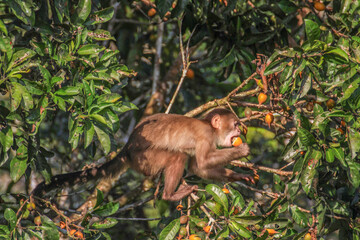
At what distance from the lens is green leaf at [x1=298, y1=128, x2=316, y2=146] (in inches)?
134

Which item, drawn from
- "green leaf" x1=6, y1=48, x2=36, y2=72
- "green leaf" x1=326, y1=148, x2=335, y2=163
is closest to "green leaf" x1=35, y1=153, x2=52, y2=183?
"green leaf" x1=6, y1=48, x2=36, y2=72

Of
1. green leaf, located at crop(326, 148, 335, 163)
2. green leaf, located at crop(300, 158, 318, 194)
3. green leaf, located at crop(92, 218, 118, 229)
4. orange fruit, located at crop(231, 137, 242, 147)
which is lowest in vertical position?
orange fruit, located at crop(231, 137, 242, 147)

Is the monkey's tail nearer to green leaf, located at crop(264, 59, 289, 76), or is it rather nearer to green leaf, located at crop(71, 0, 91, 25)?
green leaf, located at crop(71, 0, 91, 25)

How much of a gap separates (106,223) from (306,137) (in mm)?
1608

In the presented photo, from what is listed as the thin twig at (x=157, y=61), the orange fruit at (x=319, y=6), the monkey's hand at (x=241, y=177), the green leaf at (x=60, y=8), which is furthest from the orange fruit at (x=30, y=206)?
the orange fruit at (x=319, y=6)

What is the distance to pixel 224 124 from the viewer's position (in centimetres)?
496

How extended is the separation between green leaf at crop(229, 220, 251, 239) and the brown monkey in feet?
3.91

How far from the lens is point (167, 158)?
490 cm

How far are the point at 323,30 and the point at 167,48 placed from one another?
95.2 inches

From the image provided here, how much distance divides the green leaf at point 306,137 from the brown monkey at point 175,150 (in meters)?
1.18

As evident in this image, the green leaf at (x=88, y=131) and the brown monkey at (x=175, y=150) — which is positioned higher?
the green leaf at (x=88, y=131)

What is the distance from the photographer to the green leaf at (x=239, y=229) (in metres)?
3.34

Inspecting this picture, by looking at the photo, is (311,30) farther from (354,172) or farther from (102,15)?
(102,15)

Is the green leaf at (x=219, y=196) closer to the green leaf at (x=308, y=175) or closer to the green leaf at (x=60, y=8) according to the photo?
the green leaf at (x=308, y=175)
